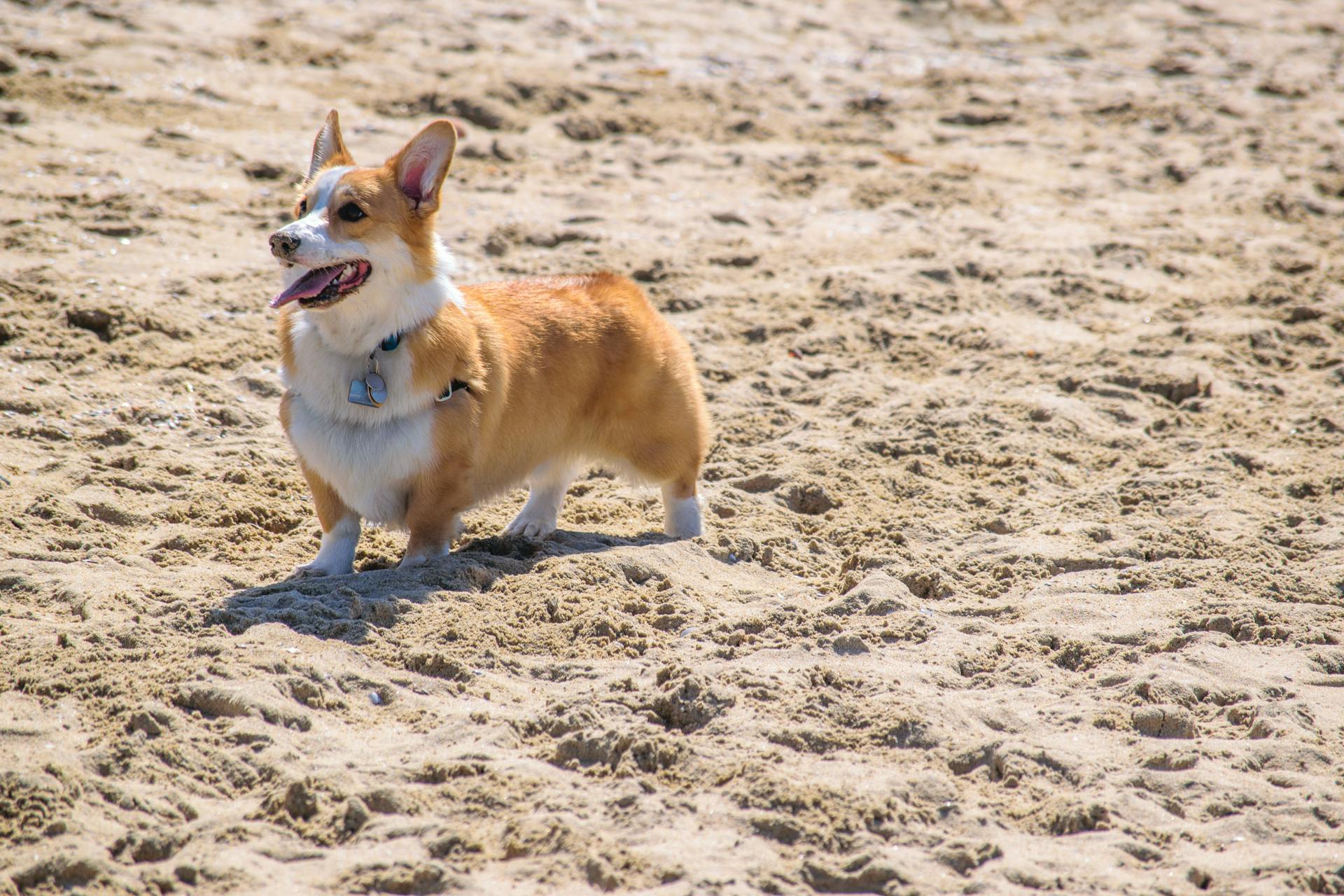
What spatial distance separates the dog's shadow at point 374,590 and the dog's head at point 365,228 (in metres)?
0.86

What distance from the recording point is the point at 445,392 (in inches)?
166

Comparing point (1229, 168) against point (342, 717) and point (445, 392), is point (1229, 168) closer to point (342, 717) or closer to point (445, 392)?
point (445, 392)

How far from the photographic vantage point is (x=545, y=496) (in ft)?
15.8

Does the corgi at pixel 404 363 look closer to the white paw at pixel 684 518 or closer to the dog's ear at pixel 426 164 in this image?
the dog's ear at pixel 426 164

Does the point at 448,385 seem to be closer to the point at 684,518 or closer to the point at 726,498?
the point at 684,518

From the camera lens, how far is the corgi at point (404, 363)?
4.06 metres

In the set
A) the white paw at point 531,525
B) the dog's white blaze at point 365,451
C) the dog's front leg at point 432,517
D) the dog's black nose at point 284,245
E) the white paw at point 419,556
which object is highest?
the dog's black nose at point 284,245

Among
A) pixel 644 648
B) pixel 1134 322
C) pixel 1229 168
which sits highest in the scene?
pixel 1229 168

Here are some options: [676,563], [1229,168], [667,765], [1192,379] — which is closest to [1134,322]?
[1192,379]

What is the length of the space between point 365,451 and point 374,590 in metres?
0.46

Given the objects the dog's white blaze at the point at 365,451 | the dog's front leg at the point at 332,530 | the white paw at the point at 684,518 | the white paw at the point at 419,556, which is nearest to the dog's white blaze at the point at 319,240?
the dog's white blaze at the point at 365,451

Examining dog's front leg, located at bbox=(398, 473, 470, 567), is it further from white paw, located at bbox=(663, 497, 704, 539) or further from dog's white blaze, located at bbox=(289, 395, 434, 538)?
white paw, located at bbox=(663, 497, 704, 539)

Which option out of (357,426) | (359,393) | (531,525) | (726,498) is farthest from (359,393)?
(726,498)

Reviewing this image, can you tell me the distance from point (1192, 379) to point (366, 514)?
386 cm
